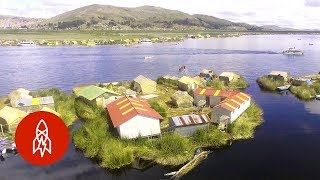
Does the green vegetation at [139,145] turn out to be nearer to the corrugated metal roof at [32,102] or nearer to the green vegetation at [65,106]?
the green vegetation at [65,106]

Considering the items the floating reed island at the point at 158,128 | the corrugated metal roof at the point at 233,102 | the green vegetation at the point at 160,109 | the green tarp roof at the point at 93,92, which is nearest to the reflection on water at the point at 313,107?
the floating reed island at the point at 158,128

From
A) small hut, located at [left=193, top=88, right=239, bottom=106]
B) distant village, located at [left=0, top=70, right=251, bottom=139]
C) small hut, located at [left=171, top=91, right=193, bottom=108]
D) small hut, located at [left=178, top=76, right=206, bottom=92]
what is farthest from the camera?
small hut, located at [left=178, top=76, right=206, bottom=92]

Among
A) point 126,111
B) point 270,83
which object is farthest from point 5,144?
point 270,83

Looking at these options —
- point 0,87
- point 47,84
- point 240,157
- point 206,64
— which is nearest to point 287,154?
point 240,157

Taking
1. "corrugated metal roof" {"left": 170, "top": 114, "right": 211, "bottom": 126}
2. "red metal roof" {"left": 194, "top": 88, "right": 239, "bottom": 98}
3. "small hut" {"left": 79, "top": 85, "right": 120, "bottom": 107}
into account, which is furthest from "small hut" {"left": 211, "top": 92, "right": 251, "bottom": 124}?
"small hut" {"left": 79, "top": 85, "right": 120, "bottom": 107}

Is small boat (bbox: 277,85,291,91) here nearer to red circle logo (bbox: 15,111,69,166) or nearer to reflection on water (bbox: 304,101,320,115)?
reflection on water (bbox: 304,101,320,115)
